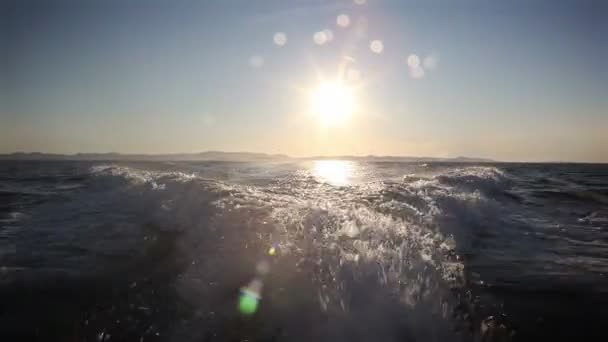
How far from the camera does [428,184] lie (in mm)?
11734

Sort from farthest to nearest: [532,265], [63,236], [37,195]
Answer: [37,195], [63,236], [532,265]

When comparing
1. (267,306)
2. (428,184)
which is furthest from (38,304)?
(428,184)

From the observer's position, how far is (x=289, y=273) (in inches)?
173

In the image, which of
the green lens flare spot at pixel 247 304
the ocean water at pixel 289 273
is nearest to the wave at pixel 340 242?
the ocean water at pixel 289 273

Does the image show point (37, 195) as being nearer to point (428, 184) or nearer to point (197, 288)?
point (197, 288)

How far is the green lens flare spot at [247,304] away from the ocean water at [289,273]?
21 mm

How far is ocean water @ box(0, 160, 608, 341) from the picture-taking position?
11.1 ft

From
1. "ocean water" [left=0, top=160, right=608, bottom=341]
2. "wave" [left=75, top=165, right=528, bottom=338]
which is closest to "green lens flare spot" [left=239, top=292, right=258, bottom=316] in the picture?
"ocean water" [left=0, top=160, right=608, bottom=341]

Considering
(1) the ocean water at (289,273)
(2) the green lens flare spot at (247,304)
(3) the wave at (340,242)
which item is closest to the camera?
(1) the ocean water at (289,273)

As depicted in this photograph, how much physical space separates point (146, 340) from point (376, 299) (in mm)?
2960

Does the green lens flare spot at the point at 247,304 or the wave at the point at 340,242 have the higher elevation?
the wave at the point at 340,242

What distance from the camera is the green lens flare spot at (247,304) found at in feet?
11.9

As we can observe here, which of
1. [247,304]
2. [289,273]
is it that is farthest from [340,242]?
[247,304]

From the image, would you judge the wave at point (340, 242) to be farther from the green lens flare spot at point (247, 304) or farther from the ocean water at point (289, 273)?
the green lens flare spot at point (247, 304)
